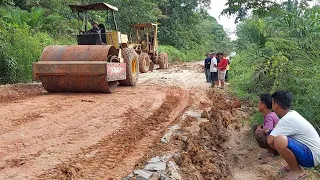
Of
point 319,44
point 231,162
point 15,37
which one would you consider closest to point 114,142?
point 231,162

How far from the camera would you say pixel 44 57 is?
895 centimetres

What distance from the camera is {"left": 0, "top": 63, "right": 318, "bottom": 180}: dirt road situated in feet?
13.8

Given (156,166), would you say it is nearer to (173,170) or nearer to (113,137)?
(173,170)

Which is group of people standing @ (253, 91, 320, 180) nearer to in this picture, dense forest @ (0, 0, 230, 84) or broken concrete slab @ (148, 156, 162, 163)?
broken concrete slab @ (148, 156, 162, 163)

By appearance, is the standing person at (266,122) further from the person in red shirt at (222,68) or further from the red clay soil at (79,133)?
the person in red shirt at (222,68)

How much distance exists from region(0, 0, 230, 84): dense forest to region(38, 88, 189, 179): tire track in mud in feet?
15.9

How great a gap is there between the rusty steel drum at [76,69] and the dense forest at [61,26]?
1.70 m

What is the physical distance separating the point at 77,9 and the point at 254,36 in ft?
20.3

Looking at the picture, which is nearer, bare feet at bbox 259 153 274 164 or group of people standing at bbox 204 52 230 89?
bare feet at bbox 259 153 274 164

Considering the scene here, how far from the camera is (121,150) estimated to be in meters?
4.84

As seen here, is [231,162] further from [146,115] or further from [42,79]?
[42,79]

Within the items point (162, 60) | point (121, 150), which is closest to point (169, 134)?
point (121, 150)

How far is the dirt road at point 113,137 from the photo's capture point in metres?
4.20

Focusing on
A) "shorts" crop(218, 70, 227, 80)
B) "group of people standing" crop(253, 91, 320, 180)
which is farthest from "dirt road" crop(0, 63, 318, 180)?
"shorts" crop(218, 70, 227, 80)
